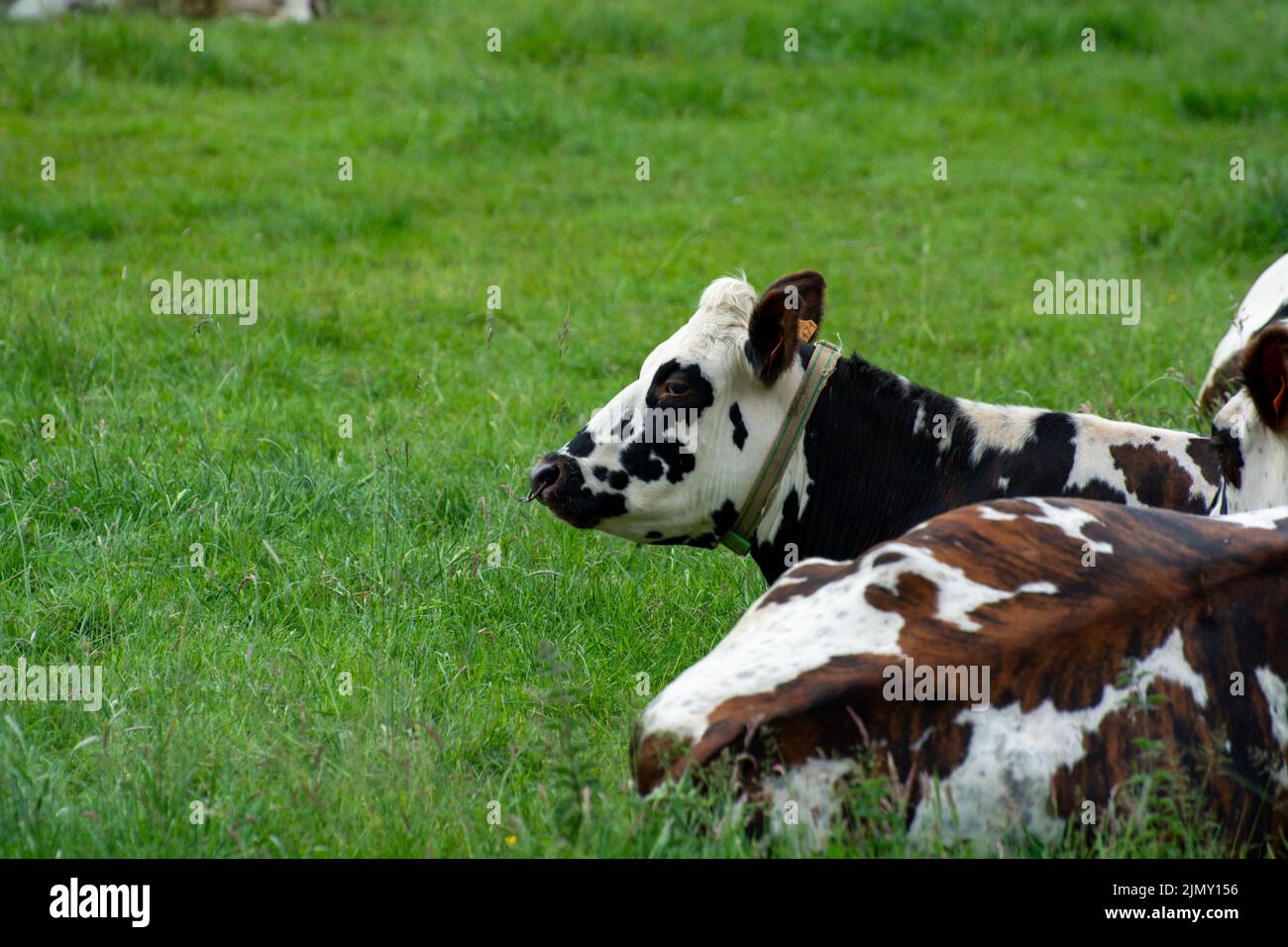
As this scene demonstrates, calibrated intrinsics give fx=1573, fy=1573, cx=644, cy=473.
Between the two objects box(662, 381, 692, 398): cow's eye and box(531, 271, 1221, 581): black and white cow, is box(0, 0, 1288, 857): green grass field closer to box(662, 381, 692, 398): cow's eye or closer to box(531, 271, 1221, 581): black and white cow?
box(531, 271, 1221, 581): black and white cow

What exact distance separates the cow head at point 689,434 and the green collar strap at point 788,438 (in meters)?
0.03

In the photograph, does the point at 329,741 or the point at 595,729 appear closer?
the point at 329,741

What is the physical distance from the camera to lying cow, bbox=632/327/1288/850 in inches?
119

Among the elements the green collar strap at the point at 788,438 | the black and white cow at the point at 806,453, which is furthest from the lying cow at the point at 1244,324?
the green collar strap at the point at 788,438

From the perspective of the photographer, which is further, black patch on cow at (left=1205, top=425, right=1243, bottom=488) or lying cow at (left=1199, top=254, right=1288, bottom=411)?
lying cow at (left=1199, top=254, right=1288, bottom=411)

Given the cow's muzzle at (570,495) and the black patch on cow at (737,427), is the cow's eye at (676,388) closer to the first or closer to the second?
the black patch on cow at (737,427)

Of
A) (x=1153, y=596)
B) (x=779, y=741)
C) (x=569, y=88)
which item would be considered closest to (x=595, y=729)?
(x=779, y=741)

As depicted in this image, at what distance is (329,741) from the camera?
4.07 metres

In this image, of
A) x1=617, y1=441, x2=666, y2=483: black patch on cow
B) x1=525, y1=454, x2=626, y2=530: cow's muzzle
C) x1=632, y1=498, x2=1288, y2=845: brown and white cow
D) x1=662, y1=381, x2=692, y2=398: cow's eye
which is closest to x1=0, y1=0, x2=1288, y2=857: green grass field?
x1=632, y1=498, x2=1288, y2=845: brown and white cow

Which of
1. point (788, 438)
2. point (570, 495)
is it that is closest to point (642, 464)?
point (570, 495)

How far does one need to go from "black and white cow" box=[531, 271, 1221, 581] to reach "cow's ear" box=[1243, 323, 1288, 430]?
32 centimetres

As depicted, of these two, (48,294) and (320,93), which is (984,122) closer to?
(320,93)

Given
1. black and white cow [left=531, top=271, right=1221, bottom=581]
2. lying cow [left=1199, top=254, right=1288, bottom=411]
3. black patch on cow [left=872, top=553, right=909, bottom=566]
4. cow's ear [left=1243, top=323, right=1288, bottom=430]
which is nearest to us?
black patch on cow [left=872, top=553, right=909, bottom=566]

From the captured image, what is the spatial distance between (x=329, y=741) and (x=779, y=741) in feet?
4.95
